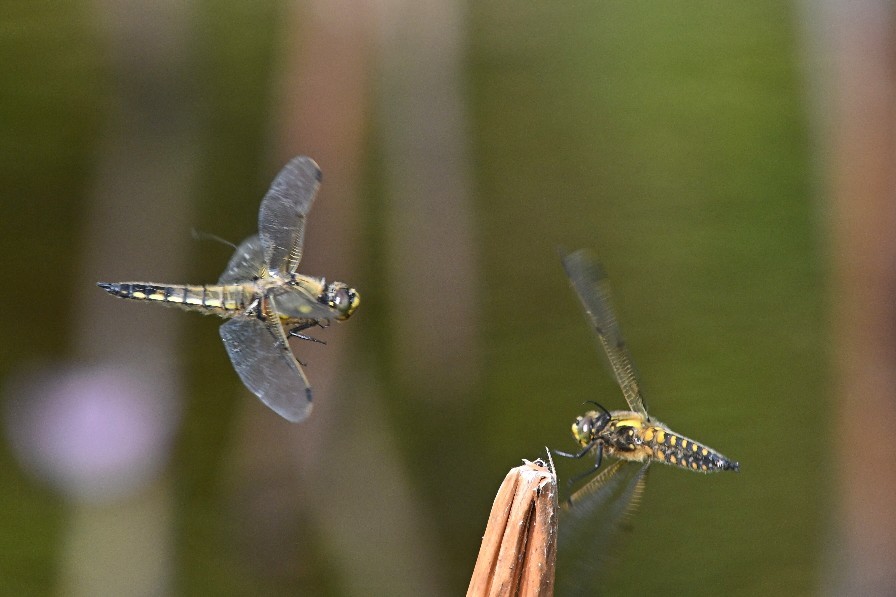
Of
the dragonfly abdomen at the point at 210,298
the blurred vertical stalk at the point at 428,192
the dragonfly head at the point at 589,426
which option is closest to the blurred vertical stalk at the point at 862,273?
the blurred vertical stalk at the point at 428,192

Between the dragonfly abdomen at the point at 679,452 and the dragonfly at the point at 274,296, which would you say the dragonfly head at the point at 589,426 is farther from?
the dragonfly at the point at 274,296

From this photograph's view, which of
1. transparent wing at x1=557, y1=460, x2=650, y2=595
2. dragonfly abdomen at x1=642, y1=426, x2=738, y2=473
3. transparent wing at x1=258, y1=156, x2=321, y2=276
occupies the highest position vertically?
transparent wing at x1=258, y1=156, x2=321, y2=276

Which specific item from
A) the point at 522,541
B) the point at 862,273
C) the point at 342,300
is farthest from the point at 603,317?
the point at 862,273

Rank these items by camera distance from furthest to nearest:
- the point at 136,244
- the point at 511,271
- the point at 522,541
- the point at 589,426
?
the point at 511,271 < the point at 136,244 < the point at 589,426 < the point at 522,541

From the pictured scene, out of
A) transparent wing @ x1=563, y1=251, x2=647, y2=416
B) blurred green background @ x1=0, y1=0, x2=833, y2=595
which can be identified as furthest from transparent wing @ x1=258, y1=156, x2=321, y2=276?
blurred green background @ x1=0, y1=0, x2=833, y2=595

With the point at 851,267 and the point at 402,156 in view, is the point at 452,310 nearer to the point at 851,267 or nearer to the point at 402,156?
the point at 402,156

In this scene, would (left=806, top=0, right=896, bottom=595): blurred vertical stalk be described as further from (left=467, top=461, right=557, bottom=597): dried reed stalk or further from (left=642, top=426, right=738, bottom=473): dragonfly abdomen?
(left=467, top=461, right=557, bottom=597): dried reed stalk

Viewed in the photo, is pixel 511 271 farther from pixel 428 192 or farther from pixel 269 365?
pixel 269 365
